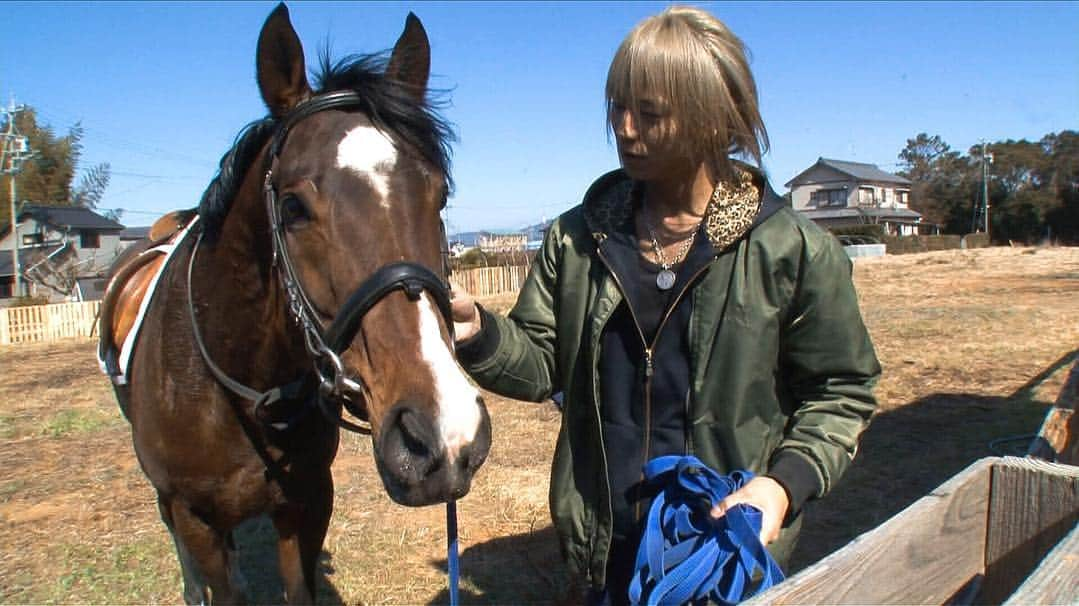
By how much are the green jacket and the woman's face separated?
168mm

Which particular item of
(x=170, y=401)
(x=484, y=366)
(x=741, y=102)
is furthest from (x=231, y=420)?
(x=741, y=102)

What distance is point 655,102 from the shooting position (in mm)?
1573

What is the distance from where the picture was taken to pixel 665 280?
5.59 ft

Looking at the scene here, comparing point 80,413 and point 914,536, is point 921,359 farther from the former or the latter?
point 80,413

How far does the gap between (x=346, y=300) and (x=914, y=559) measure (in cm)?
128

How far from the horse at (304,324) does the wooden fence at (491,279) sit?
23.8 m

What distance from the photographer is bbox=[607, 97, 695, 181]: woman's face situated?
1587 millimetres

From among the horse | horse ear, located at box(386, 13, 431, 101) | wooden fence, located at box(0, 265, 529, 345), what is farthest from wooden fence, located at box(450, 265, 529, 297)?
horse ear, located at box(386, 13, 431, 101)

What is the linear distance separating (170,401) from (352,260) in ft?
4.24

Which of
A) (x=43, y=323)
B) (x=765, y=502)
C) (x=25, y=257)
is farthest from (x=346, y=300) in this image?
(x=25, y=257)

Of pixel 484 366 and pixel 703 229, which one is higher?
pixel 703 229

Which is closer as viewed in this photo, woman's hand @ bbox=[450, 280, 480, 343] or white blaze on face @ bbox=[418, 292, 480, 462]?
white blaze on face @ bbox=[418, 292, 480, 462]

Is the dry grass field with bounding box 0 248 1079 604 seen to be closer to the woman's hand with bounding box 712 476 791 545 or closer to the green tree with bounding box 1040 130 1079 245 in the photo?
the woman's hand with bounding box 712 476 791 545

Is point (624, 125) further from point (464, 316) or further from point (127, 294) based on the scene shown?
point (127, 294)
